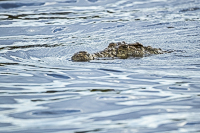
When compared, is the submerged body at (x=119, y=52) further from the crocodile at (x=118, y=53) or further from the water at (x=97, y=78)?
the water at (x=97, y=78)

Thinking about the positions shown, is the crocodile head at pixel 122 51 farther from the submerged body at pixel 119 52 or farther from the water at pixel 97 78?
the water at pixel 97 78

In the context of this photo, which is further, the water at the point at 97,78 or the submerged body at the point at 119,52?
the submerged body at the point at 119,52

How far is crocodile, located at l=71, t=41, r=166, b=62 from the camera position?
10594 mm

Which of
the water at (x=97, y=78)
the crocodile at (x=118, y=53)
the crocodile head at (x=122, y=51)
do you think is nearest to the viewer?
the water at (x=97, y=78)

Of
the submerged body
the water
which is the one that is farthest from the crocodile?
the water

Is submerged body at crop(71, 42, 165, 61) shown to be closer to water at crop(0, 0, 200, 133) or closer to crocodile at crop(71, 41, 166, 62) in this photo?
crocodile at crop(71, 41, 166, 62)

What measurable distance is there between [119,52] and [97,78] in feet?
7.18

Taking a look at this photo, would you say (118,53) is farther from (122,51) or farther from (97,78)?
(97,78)

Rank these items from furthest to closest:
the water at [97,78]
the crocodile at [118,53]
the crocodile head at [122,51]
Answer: the crocodile head at [122,51] → the crocodile at [118,53] → the water at [97,78]

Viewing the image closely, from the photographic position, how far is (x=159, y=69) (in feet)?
31.0

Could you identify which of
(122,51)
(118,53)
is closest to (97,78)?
(118,53)

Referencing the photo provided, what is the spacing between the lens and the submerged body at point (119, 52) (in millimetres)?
10594

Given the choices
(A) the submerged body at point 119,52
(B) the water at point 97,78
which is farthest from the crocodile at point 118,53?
(B) the water at point 97,78

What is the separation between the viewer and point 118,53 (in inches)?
430
